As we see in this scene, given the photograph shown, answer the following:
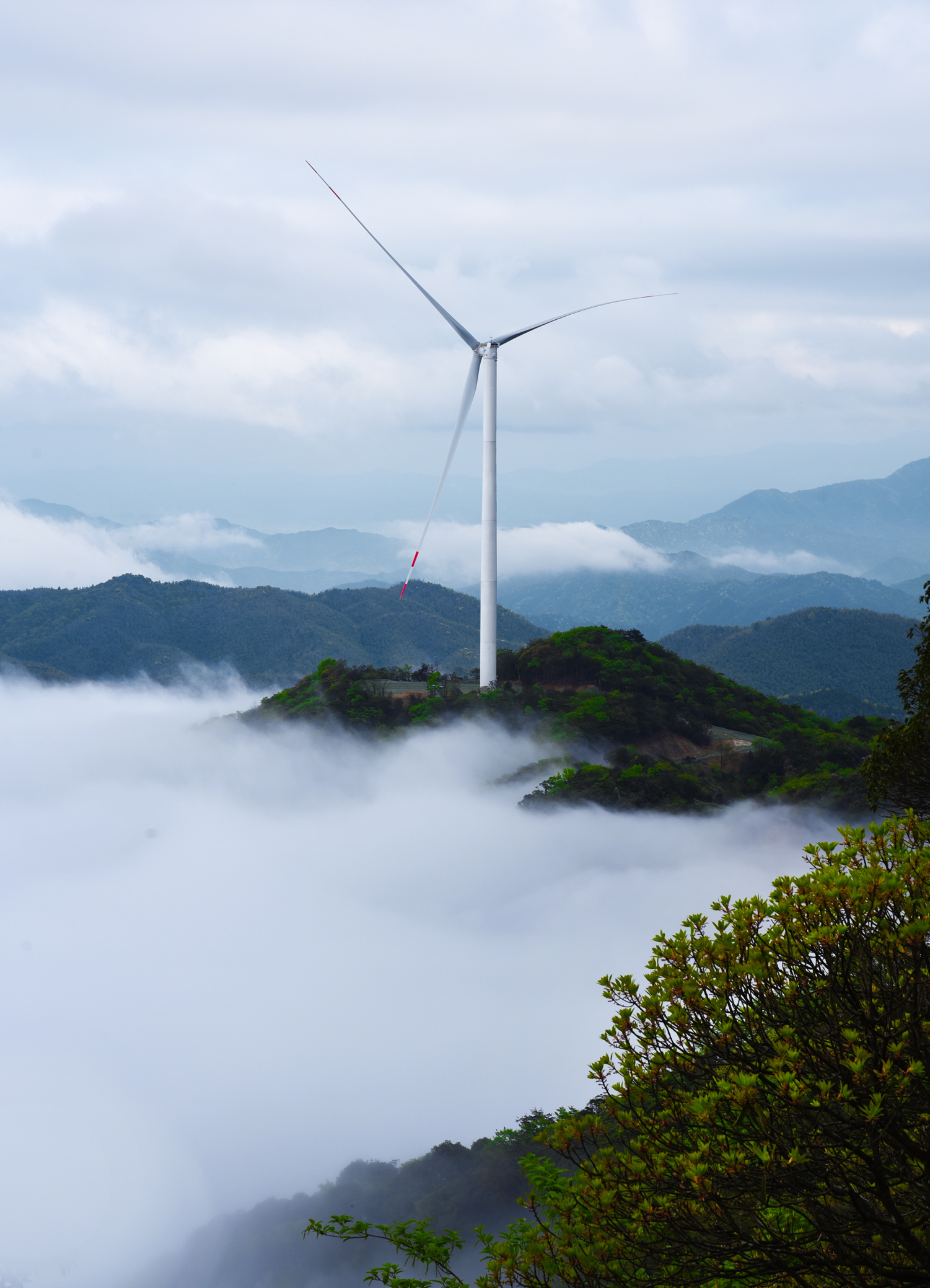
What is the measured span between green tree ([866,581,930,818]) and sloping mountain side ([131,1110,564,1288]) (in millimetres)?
22665

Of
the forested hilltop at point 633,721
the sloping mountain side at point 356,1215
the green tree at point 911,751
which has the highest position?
the green tree at point 911,751

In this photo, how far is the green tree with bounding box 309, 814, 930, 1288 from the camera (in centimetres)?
948

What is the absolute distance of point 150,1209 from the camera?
6994 centimetres

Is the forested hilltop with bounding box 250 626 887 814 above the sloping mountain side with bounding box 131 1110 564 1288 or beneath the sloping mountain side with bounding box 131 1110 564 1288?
above

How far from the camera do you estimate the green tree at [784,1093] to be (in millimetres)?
9477

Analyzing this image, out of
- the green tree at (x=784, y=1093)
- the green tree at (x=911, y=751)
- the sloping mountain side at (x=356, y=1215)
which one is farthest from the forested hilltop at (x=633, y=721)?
the green tree at (x=784, y=1093)

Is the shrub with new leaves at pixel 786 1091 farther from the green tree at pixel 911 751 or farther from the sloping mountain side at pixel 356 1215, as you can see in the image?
the sloping mountain side at pixel 356 1215

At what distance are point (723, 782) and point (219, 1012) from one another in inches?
2153

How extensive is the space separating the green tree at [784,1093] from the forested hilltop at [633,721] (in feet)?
201

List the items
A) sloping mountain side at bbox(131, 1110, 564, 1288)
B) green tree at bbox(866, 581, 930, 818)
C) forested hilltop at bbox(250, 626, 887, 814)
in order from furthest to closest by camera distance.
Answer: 1. forested hilltop at bbox(250, 626, 887, 814)
2. sloping mountain side at bbox(131, 1110, 564, 1288)
3. green tree at bbox(866, 581, 930, 818)

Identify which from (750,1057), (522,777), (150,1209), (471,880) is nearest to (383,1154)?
(150,1209)

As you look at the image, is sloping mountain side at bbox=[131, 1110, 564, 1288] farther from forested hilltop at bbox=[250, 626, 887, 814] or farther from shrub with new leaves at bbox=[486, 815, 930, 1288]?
shrub with new leaves at bbox=[486, 815, 930, 1288]

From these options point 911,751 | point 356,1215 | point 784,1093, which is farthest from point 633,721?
point 784,1093

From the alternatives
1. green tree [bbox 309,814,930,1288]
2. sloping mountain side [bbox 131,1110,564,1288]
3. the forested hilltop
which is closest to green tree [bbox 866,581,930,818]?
green tree [bbox 309,814,930,1288]
